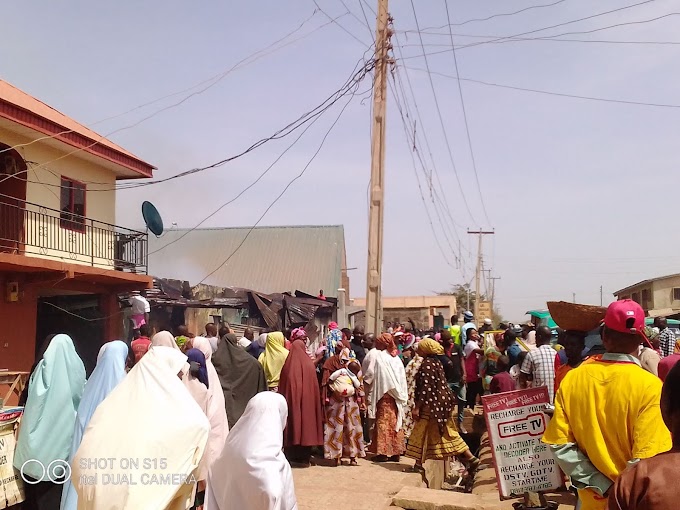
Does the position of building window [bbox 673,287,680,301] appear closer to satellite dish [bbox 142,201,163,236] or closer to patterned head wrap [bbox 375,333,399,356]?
satellite dish [bbox 142,201,163,236]

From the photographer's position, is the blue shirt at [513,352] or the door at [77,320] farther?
the door at [77,320]

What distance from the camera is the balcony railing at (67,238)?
13.1m

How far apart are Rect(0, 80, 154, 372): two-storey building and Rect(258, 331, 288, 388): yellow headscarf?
15.2 ft

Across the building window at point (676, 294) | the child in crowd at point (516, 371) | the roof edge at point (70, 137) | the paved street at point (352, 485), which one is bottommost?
the paved street at point (352, 485)

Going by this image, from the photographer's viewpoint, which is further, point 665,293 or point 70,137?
point 665,293

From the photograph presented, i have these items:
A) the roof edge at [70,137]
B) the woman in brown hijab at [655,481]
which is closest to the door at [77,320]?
the roof edge at [70,137]

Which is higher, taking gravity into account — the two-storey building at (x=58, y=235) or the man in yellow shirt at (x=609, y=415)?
the two-storey building at (x=58, y=235)

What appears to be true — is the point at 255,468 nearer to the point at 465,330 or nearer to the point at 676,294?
the point at 465,330

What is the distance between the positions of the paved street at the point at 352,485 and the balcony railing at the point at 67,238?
670 centimetres

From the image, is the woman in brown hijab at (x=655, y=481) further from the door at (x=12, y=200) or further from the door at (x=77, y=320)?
the door at (x=77, y=320)

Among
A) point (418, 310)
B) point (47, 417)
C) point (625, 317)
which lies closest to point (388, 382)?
point (47, 417)

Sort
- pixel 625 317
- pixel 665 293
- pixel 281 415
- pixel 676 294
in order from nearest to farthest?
pixel 625 317
pixel 281 415
pixel 676 294
pixel 665 293

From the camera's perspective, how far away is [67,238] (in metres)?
14.7

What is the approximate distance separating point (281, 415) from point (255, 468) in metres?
0.40
